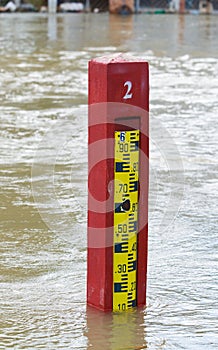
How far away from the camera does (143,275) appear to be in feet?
15.0

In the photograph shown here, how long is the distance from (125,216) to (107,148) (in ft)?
1.15

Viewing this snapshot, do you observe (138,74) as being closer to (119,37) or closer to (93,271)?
(93,271)

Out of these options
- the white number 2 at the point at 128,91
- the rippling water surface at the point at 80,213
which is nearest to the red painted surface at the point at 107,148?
the white number 2 at the point at 128,91

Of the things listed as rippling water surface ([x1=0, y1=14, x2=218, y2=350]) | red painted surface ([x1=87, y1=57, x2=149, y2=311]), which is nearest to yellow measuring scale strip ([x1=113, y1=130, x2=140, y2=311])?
red painted surface ([x1=87, y1=57, x2=149, y2=311])

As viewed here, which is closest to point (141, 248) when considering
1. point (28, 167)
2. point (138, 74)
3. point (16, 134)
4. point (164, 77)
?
point (138, 74)

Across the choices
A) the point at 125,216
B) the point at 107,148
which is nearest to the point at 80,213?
the point at 125,216

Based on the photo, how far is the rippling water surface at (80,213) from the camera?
14.5ft

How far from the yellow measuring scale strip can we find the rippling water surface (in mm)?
142

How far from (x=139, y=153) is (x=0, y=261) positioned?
137 cm

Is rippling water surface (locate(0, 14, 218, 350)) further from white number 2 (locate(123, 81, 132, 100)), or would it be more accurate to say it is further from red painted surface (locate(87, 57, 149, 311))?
white number 2 (locate(123, 81, 132, 100))

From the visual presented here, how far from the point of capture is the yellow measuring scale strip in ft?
14.5

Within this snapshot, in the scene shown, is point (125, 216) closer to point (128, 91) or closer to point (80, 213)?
point (128, 91)

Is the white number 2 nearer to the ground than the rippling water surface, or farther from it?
farther from it

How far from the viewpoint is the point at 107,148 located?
4398mm
